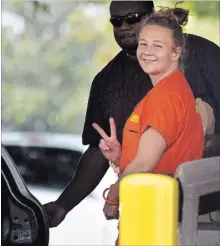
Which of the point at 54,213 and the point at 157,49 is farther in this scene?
the point at 54,213

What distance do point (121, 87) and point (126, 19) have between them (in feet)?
1.00

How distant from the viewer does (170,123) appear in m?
3.90

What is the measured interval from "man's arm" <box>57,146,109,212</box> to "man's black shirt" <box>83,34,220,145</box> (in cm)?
7

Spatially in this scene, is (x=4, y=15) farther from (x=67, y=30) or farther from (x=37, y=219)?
(x=37, y=219)

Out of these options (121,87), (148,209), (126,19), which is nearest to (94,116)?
(121,87)

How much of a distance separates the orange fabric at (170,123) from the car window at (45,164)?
385mm

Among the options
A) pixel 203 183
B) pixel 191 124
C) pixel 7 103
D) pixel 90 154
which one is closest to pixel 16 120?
pixel 7 103

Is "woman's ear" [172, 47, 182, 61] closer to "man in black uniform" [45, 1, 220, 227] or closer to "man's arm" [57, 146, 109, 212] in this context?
"man in black uniform" [45, 1, 220, 227]

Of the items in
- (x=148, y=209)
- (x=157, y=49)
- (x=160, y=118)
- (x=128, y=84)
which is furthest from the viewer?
(x=128, y=84)

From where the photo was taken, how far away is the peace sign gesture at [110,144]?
13.4 ft

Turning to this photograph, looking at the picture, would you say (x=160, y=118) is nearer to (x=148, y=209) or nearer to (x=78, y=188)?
(x=78, y=188)

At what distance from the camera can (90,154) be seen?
4332 mm

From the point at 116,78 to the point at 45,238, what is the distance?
2.54ft

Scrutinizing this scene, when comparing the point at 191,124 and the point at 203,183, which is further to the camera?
the point at 191,124
